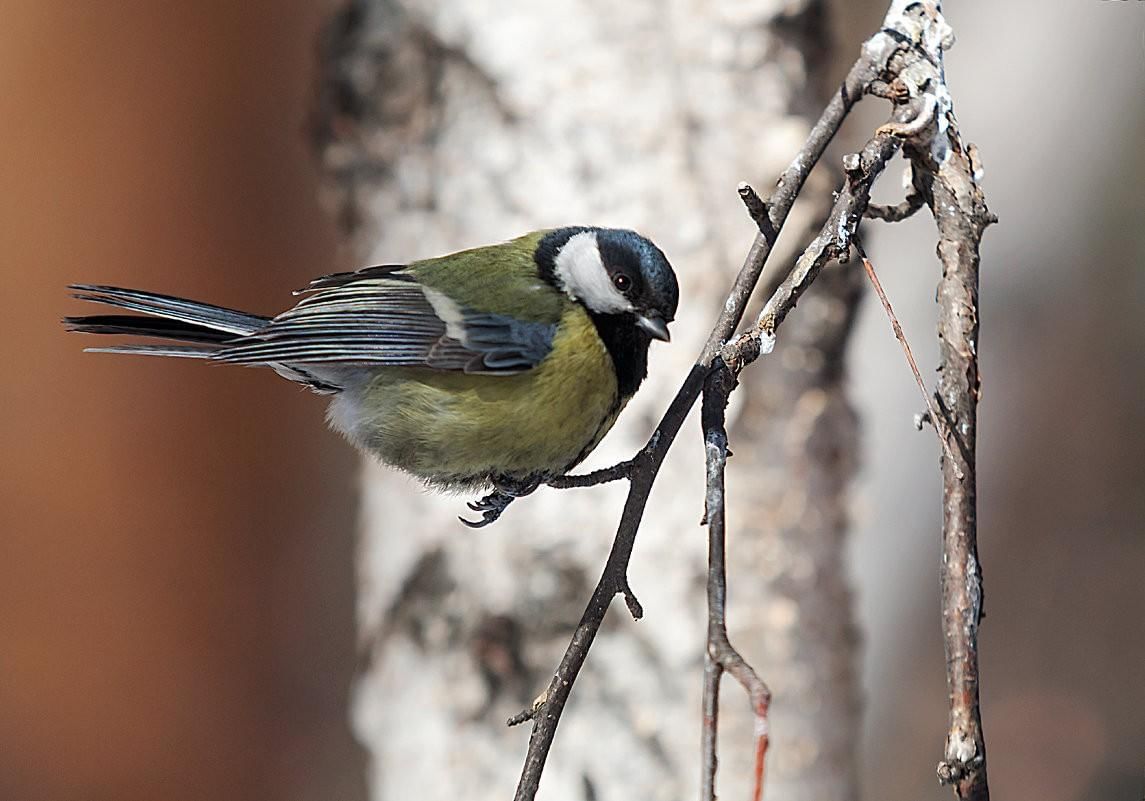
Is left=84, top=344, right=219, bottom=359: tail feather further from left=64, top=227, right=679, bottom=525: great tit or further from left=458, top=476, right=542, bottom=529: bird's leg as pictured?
left=458, top=476, right=542, bottom=529: bird's leg

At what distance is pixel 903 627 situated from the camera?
3479 millimetres

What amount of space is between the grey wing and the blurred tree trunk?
0.69 m

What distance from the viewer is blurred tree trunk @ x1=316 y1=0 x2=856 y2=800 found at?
2.09 m

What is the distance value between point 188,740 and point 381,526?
1.00 m

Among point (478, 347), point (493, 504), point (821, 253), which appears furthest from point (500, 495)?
point (821, 253)

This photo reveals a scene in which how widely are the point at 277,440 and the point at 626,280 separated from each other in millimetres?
1923

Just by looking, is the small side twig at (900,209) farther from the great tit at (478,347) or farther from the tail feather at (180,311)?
the tail feather at (180,311)

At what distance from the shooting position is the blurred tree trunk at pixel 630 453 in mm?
2094

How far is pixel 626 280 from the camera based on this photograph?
1.41 m

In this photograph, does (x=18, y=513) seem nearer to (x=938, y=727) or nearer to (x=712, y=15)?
(x=712, y=15)

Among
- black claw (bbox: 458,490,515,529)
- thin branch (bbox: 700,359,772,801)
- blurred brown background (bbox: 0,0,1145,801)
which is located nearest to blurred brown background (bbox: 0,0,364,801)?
blurred brown background (bbox: 0,0,1145,801)

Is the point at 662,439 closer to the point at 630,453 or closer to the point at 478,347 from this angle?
the point at 478,347

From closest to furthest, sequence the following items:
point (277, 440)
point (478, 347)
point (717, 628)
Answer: point (717, 628) < point (478, 347) < point (277, 440)

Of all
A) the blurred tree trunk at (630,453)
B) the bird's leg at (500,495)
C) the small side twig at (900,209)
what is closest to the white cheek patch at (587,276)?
the bird's leg at (500,495)
